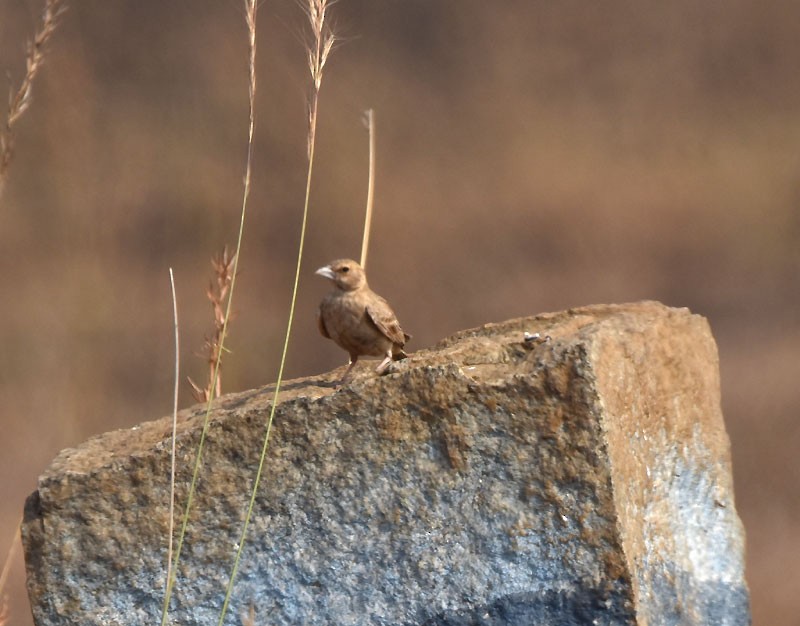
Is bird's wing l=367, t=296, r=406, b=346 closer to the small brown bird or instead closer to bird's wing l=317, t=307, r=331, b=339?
the small brown bird

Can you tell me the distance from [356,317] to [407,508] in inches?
26.2

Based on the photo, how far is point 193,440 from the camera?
109 inches

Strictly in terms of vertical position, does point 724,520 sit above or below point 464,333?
below

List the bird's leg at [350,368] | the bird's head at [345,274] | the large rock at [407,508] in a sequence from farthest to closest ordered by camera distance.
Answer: the bird's head at [345,274] → the bird's leg at [350,368] → the large rock at [407,508]

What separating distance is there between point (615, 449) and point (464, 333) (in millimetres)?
918

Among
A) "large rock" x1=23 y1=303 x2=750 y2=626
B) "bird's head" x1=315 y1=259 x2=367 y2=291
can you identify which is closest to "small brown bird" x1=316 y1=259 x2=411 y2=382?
"bird's head" x1=315 y1=259 x2=367 y2=291

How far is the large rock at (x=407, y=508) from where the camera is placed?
264 centimetres

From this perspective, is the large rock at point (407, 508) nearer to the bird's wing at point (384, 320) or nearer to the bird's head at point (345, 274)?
the bird's wing at point (384, 320)

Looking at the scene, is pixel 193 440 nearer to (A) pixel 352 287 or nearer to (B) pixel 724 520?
(A) pixel 352 287

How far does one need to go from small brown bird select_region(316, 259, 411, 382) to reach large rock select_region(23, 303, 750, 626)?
13.9 inches

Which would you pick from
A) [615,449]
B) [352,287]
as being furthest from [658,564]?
[352,287]

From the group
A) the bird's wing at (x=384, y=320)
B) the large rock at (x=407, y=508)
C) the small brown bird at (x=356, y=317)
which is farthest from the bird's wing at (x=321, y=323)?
the large rock at (x=407, y=508)

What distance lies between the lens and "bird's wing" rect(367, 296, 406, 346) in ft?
10.5

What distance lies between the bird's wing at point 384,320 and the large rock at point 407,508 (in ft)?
1.12
